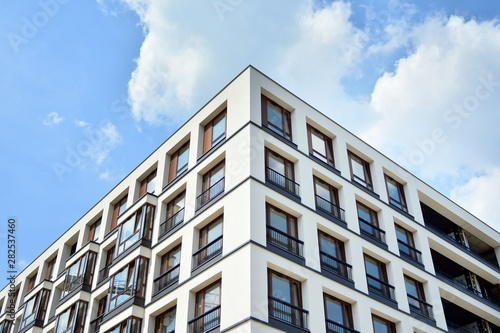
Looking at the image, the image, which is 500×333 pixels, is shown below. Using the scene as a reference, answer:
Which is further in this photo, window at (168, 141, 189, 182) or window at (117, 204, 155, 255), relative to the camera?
window at (168, 141, 189, 182)

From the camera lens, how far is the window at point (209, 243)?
84.7 ft

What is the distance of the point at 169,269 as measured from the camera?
28.3m

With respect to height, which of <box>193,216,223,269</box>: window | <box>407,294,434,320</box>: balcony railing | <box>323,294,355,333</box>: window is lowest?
<box>323,294,355,333</box>: window

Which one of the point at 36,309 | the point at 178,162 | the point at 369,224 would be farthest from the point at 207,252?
the point at 36,309

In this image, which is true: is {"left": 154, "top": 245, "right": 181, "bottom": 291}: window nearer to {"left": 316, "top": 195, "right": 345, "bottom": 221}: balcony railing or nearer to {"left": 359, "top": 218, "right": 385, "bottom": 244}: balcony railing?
{"left": 316, "top": 195, "right": 345, "bottom": 221}: balcony railing

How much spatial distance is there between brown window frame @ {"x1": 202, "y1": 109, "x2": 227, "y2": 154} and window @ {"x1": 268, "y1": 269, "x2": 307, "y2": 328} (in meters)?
8.65

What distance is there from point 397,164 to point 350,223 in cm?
779

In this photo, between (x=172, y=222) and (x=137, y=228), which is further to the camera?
(x=137, y=228)

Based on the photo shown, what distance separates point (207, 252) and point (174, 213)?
5.17 metres

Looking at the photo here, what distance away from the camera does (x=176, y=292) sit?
26.4 metres

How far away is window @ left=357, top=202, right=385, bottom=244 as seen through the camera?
30766 millimetres

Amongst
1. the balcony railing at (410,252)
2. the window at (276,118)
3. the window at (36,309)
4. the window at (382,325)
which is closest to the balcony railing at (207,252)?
the window at (276,118)

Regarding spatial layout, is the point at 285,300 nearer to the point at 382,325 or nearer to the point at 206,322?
the point at 206,322

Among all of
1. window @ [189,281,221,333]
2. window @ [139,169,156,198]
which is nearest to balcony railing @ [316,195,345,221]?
window @ [189,281,221,333]
